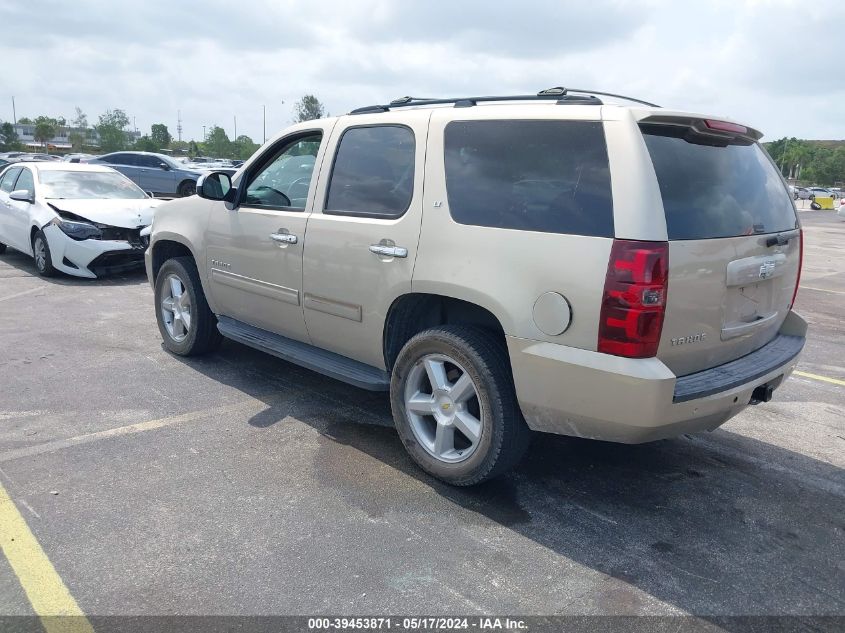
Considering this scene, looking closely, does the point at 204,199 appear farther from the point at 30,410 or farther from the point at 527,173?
the point at 527,173

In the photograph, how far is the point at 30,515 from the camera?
3.18 m

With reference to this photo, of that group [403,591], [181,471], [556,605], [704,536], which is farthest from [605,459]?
[181,471]

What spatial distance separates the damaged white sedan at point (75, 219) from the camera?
8.89 m

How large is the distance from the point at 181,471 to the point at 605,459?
2.45 meters

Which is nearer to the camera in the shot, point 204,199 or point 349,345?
point 349,345

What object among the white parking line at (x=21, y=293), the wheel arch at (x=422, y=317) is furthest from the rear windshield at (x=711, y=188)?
the white parking line at (x=21, y=293)

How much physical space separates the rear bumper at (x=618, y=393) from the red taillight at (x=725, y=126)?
116 cm

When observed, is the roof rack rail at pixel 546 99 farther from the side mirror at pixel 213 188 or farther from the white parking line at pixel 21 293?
the white parking line at pixel 21 293

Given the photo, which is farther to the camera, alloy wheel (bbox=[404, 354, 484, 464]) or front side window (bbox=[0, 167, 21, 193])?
front side window (bbox=[0, 167, 21, 193])

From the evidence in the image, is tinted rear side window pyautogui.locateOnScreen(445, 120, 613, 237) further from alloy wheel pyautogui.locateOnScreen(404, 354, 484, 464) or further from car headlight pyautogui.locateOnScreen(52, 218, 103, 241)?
car headlight pyautogui.locateOnScreen(52, 218, 103, 241)

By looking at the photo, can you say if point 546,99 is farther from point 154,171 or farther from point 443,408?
point 154,171

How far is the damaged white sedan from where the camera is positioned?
29.2ft

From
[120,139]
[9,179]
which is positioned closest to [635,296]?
[9,179]

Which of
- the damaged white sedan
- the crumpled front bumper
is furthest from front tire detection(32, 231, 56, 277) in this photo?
the crumpled front bumper
